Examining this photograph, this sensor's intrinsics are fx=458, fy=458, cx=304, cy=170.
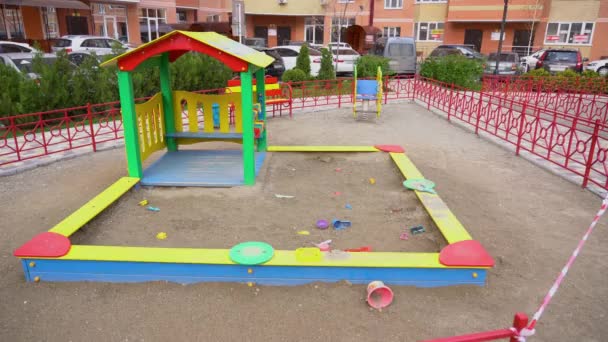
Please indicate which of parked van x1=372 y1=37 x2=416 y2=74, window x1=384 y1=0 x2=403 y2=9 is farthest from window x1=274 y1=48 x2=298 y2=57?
window x1=384 y1=0 x2=403 y2=9

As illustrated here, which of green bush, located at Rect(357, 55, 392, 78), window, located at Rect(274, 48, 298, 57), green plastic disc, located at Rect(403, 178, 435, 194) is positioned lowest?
green plastic disc, located at Rect(403, 178, 435, 194)

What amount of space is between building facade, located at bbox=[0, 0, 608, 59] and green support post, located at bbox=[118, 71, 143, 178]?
18.7 metres

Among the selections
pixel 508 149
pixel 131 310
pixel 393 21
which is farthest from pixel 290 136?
pixel 393 21

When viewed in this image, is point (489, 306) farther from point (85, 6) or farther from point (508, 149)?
point (85, 6)

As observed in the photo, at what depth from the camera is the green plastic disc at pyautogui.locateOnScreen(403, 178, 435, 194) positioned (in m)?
6.00

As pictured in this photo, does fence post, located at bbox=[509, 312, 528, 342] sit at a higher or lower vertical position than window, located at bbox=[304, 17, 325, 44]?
lower

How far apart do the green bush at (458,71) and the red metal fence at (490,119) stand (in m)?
0.59

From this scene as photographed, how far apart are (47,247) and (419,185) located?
4.40 metres

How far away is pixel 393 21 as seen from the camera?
37156 millimetres

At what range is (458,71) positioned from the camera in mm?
16453

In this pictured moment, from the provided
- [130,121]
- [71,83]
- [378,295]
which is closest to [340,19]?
[71,83]

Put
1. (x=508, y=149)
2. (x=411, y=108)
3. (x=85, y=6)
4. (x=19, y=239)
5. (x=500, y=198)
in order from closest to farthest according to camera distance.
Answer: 1. (x=19, y=239)
2. (x=500, y=198)
3. (x=508, y=149)
4. (x=411, y=108)
5. (x=85, y=6)

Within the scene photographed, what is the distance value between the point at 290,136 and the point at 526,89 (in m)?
10.8

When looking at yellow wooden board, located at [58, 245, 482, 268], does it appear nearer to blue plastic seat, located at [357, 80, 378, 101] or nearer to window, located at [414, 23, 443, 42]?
blue plastic seat, located at [357, 80, 378, 101]
